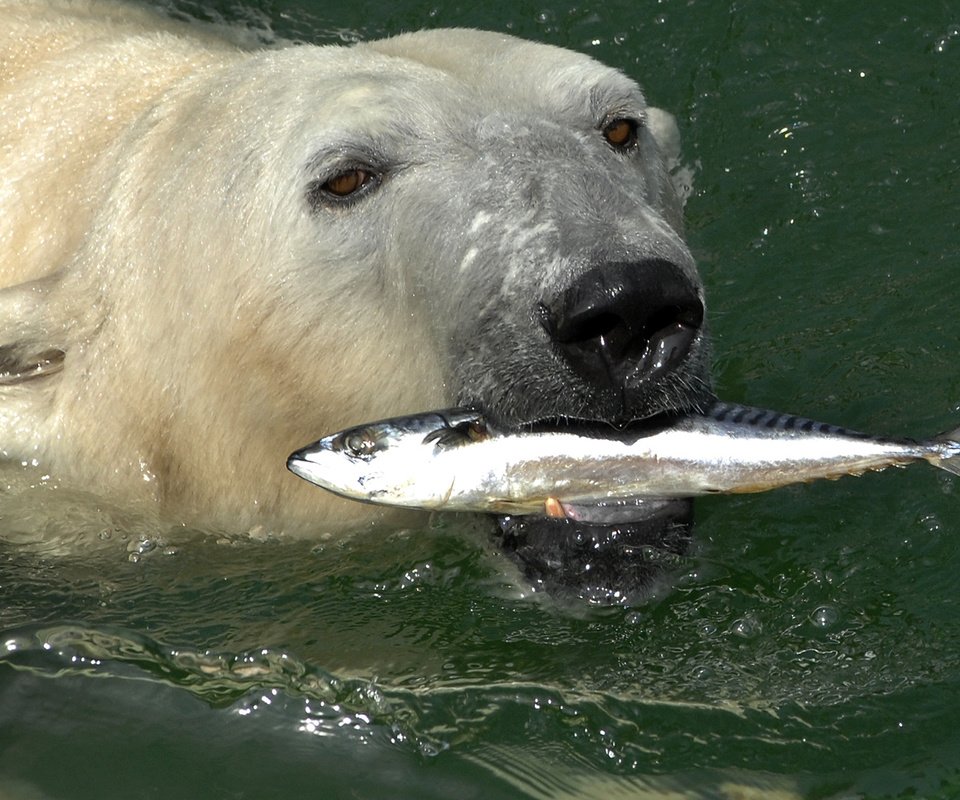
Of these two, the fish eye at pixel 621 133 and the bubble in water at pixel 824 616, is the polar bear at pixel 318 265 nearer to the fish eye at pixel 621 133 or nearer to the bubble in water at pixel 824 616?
the fish eye at pixel 621 133

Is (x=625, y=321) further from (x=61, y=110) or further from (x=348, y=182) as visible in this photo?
(x=61, y=110)

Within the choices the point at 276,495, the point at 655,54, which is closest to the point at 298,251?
the point at 276,495

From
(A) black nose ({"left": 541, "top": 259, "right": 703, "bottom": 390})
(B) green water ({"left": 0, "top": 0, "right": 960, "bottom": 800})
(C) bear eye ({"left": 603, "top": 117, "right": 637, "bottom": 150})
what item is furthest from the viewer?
(C) bear eye ({"left": 603, "top": 117, "right": 637, "bottom": 150})

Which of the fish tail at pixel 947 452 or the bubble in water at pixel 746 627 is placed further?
the bubble in water at pixel 746 627

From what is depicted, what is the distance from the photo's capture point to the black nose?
2.95m

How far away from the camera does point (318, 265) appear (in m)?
3.58

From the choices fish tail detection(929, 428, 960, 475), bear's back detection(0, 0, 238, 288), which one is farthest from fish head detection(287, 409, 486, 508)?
bear's back detection(0, 0, 238, 288)

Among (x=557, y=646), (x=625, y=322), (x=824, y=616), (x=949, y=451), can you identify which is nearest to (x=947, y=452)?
(x=949, y=451)

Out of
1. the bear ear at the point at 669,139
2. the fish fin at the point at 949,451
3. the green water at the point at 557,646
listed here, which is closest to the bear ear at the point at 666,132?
the bear ear at the point at 669,139

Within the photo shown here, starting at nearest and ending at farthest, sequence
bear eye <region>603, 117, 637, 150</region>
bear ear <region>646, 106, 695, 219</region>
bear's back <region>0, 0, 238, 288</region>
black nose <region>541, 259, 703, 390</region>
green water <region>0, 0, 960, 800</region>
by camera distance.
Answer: black nose <region>541, 259, 703, 390</region>, green water <region>0, 0, 960, 800</region>, bear eye <region>603, 117, 637, 150</region>, bear's back <region>0, 0, 238, 288</region>, bear ear <region>646, 106, 695, 219</region>

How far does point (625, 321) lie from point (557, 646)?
107cm

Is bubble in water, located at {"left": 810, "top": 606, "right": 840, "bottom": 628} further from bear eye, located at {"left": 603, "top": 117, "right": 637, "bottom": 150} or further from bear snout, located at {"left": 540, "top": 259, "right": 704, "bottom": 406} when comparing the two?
bear eye, located at {"left": 603, "top": 117, "right": 637, "bottom": 150}

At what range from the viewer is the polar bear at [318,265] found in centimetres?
317

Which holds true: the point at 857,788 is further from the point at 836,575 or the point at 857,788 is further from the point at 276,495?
the point at 276,495
